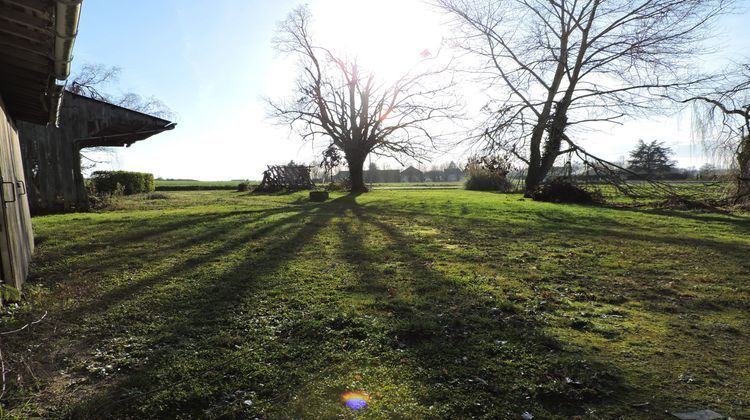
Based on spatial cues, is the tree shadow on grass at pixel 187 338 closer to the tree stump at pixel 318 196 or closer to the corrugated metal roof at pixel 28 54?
the corrugated metal roof at pixel 28 54

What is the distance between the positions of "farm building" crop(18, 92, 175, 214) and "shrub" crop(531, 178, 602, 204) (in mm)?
16580

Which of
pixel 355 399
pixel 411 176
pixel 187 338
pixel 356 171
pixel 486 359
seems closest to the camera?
pixel 355 399

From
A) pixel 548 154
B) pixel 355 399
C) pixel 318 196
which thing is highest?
pixel 548 154

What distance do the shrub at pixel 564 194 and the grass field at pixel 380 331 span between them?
10.2 meters

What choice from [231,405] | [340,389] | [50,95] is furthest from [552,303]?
[50,95]

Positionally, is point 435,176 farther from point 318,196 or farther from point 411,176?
point 318,196

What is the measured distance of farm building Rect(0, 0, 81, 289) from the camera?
10.3 feet

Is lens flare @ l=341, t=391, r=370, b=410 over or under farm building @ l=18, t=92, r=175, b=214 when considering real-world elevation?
under

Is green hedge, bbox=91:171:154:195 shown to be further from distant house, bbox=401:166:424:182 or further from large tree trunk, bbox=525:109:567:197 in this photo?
distant house, bbox=401:166:424:182

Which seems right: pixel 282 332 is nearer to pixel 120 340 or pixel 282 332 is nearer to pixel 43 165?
pixel 120 340

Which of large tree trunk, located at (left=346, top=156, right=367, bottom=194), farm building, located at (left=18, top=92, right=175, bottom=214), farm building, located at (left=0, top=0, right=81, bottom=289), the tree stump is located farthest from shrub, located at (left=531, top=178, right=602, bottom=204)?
farm building, located at (left=0, top=0, right=81, bottom=289)

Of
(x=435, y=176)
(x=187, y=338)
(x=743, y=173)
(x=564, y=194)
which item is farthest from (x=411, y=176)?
(x=187, y=338)

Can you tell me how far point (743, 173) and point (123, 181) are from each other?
29.2 meters

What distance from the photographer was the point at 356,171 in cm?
2967
